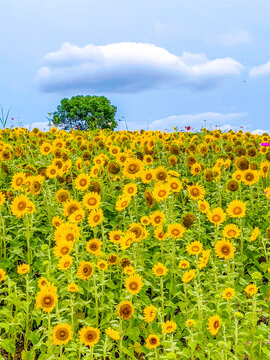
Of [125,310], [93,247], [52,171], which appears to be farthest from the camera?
[52,171]

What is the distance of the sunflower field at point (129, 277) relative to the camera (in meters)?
3.85

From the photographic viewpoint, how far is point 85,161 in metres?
7.18

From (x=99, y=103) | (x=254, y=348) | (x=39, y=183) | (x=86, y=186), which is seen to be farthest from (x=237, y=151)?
(x=99, y=103)

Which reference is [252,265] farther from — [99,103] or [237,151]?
[99,103]

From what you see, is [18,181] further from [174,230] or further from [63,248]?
[174,230]

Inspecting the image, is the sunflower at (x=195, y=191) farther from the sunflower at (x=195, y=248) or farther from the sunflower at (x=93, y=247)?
the sunflower at (x=93, y=247)

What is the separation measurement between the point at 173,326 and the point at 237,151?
3945mm

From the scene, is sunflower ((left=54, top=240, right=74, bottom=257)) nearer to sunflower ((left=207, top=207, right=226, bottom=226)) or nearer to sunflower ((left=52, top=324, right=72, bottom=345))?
sunflower ((left=52, top=324, right=72, bottom=345))

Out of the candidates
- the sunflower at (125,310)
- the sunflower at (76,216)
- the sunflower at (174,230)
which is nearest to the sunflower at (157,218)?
the sunflower at (174,230)

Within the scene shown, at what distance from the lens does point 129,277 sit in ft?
13.1

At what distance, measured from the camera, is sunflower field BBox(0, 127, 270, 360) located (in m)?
3.85

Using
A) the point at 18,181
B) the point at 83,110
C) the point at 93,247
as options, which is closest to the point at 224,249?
the point at 93,247

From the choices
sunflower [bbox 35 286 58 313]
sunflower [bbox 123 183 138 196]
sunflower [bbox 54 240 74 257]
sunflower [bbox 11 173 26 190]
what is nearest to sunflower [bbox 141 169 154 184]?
sunflower [bbox 123 183 138 196]

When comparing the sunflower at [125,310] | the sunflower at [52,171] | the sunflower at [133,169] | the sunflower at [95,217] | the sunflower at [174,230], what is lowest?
the sunflower at [125,310]
